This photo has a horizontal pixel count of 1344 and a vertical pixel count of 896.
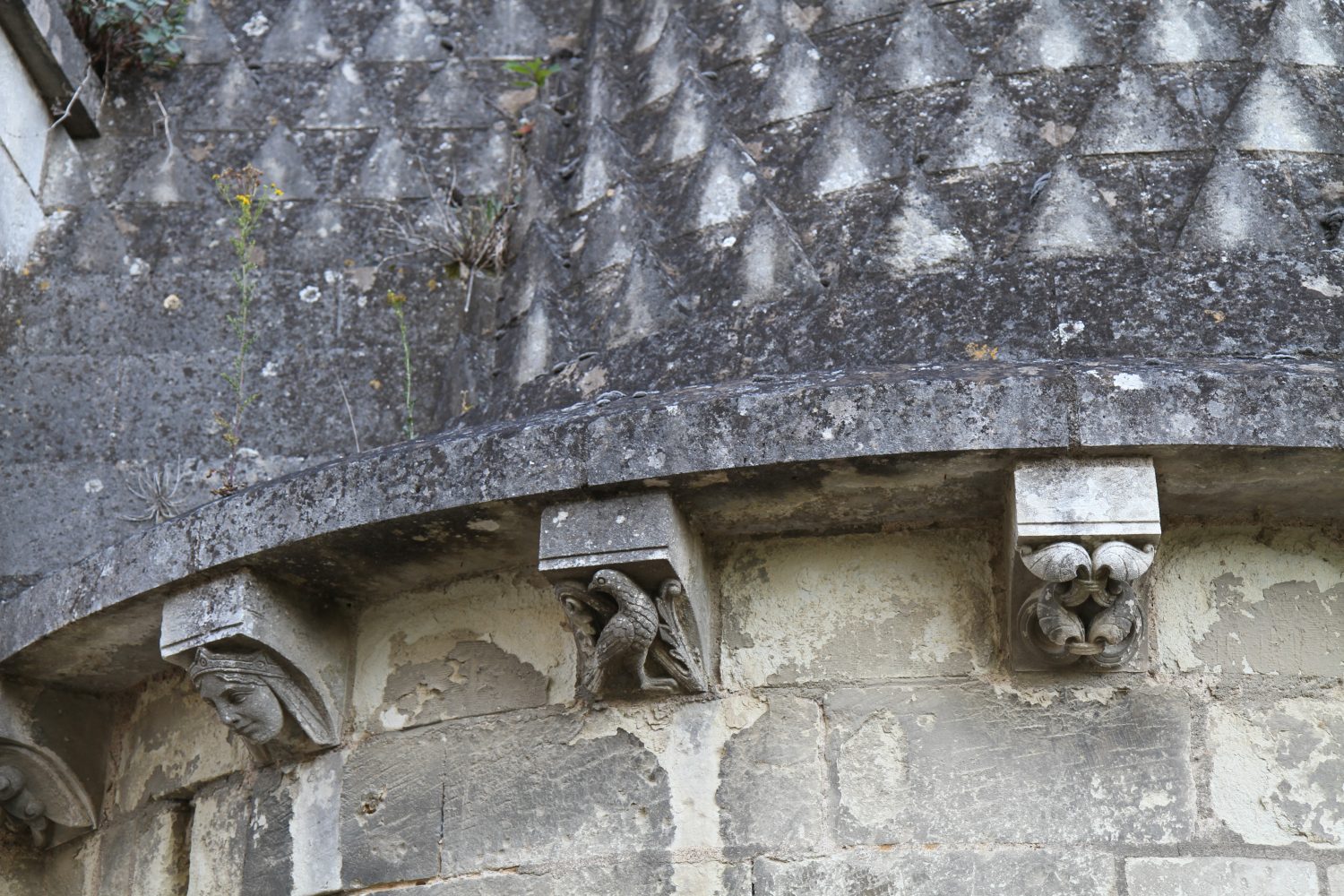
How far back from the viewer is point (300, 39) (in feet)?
20.3

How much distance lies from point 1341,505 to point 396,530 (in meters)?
1.95

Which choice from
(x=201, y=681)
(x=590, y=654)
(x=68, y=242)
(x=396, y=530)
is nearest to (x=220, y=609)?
(x=201, y=681)

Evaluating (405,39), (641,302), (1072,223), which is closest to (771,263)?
(641,302)

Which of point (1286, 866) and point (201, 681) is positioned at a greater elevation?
point (201, 681)

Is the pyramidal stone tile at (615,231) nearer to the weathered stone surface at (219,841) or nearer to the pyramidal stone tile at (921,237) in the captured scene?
the pyramidal stone tile at (921,237)

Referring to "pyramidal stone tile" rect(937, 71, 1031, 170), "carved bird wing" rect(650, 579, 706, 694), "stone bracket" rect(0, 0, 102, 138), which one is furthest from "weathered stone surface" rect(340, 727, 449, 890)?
"stone bracket" rect(0, 0, 102, 138)

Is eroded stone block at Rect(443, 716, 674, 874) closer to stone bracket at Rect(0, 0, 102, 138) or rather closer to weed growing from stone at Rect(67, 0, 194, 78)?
stone bracket at Rect(0, 0, 102, 138)

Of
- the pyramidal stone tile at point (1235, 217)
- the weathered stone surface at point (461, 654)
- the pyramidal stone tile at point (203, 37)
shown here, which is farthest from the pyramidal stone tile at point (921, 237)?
the pyramidal stone tile at point (203, 37)

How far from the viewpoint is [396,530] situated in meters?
4.15

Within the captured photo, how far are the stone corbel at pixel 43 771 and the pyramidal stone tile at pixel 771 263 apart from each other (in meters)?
1.96

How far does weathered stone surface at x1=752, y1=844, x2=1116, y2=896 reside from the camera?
376cm

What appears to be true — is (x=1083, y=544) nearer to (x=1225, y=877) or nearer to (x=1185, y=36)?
(x=1225, y=877)

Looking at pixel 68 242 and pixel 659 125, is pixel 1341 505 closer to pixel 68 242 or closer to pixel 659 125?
pixel 659 125

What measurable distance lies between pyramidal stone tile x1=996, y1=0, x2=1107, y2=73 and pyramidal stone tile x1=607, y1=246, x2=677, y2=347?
103 centimetres
